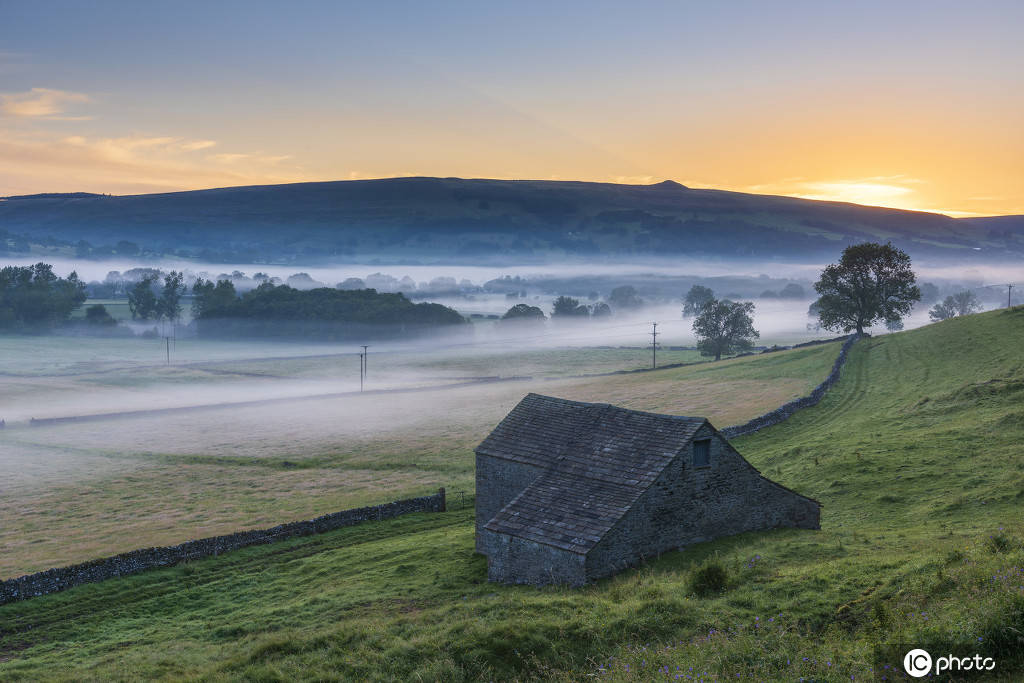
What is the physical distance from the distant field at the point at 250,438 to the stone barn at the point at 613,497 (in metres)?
16.0

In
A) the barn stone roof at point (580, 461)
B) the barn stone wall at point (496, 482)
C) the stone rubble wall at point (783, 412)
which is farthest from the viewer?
the stone rubble wall at point (783, 412)

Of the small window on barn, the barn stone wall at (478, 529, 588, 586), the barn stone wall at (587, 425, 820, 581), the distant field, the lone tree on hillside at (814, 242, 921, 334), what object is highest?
the lone tree on hillside at (814, 242, 921, 334)

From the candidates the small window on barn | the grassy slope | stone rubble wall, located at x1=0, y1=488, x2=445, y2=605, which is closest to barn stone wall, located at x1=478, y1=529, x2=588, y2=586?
the grassy slope

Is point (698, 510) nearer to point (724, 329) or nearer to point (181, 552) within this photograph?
point (181, 552)

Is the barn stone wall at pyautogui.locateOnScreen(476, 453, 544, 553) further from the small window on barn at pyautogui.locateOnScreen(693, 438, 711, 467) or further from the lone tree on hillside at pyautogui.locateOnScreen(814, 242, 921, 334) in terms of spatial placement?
the lone tree on hillside at pyautogui.locateOnScreen(814, 242, 921, 334)

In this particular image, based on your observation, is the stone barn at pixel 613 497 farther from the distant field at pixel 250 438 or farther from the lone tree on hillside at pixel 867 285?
the lone tree on hillside at pixel 867 285

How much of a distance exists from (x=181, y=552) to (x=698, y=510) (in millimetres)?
22104

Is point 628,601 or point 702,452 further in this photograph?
point 702,452

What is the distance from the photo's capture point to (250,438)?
242ft

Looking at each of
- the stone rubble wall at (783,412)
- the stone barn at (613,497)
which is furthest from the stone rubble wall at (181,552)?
the stone rubble wall at (783,412)

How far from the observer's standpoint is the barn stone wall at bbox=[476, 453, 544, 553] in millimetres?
30391

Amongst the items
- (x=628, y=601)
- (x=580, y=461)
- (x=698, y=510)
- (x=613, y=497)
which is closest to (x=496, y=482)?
(x=580, y=461)

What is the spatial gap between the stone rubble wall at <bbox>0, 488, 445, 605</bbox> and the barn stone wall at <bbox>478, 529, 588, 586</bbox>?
45.9 ft

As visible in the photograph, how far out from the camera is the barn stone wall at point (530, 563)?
23.7 meters
